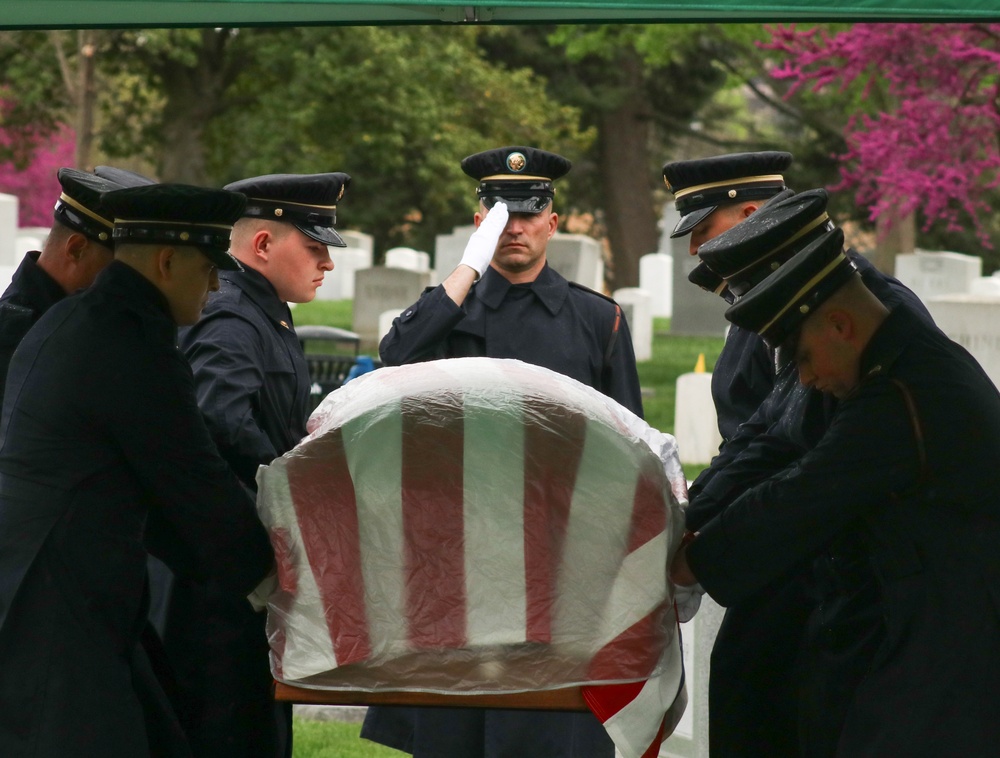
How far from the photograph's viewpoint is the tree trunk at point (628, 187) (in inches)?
1257

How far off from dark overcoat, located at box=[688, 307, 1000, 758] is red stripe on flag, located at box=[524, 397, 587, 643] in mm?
442

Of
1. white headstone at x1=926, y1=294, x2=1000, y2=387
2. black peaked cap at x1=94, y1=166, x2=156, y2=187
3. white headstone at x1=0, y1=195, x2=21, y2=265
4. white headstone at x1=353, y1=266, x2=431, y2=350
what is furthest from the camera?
white headstone at x1=353, y1=266, x2=431, y2=350

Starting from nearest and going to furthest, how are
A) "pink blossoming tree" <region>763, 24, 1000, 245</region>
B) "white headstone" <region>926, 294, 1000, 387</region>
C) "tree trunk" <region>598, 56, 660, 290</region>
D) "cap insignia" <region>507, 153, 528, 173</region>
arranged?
1. "cap insignia" <region>507, 153, 528, 173</region>
2. "white headstone" <region>926, 294, 1000, 387</region>
3. "pink blossoming tree" <region>763, 24, 1000, 245</region>
4. "tree trunk" <region>598, 56, 660, 290</region>

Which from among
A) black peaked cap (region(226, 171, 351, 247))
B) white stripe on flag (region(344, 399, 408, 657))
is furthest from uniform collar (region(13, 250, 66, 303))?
white stripe on flag (region(344, 399, 408, 657))

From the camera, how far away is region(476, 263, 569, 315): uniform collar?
4.70 meters

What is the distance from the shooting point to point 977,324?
35.2ft

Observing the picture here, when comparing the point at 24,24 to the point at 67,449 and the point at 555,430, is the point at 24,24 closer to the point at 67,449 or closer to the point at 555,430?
the point at 67,449

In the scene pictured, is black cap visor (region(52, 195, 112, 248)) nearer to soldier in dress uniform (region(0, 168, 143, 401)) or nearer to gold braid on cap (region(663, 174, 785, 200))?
soldier in dress uniform (region(0, 168, 143, 401))

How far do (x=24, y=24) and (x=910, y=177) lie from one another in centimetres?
1316

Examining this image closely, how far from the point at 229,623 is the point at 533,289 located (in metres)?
1.73

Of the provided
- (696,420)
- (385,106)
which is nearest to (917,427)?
(696,420)

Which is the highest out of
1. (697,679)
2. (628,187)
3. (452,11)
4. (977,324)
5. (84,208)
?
Answer: (452,11)

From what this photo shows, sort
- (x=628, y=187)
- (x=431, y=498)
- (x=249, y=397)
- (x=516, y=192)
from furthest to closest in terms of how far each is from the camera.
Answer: (x=628, y=187)
(x=516, y=192)
(x=249, y=397)
(x=431, y=498)

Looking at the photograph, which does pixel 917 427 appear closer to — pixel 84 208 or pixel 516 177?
pixel 84 208
